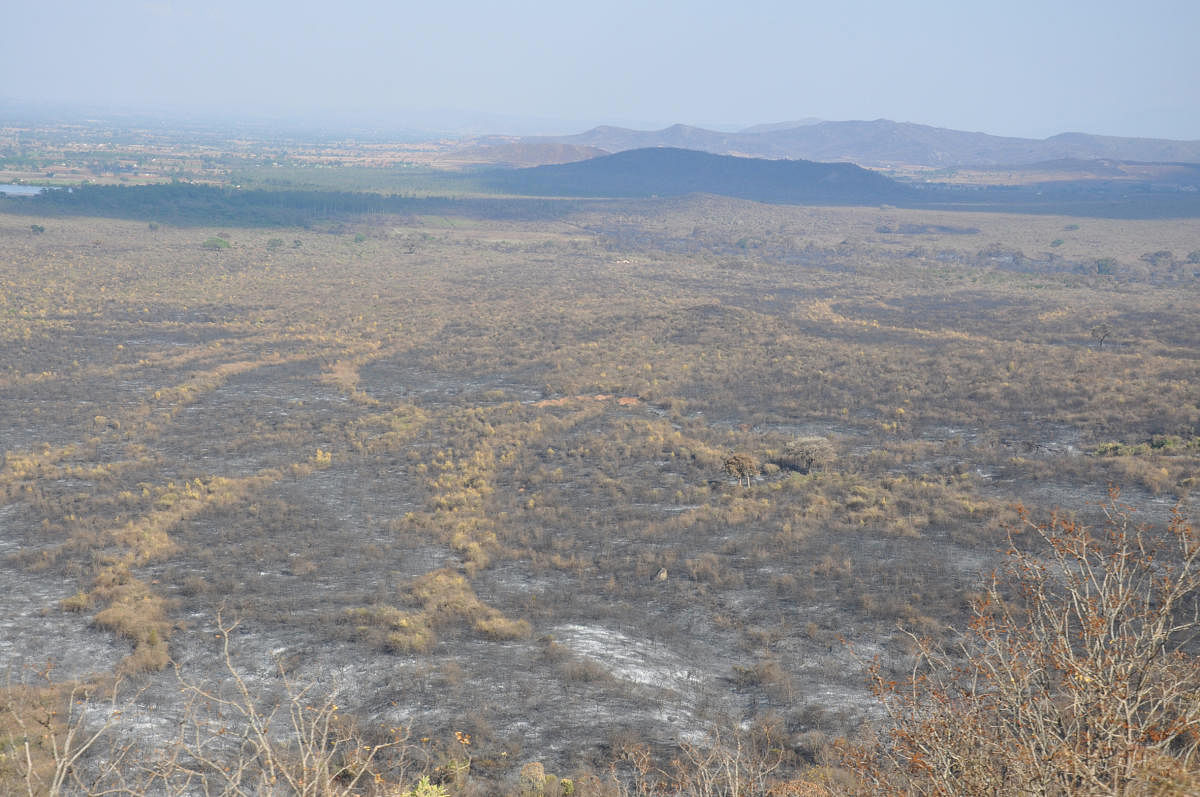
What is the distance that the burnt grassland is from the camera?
1402 cm

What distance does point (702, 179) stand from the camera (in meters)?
176

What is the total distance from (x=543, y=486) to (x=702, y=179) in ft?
531

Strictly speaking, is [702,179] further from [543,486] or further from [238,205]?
[543,486]

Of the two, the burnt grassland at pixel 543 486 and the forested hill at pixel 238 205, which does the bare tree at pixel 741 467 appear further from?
the forested hill at pixel 238 205

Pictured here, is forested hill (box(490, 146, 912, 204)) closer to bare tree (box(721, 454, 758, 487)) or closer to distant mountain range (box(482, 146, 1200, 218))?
distant mountain range (box(482, 146, 1200, 218))

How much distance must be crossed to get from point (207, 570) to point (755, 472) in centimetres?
1580

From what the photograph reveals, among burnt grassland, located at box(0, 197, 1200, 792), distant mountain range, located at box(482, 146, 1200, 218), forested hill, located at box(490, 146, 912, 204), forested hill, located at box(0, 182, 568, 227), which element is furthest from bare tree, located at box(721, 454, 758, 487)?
forested hill, located at box(490, 146, 912, 204)

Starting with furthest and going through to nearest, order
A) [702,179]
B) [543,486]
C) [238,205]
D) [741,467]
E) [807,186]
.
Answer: [702,179] → [807,186] → [238,205] → [543,486] → [741,467]

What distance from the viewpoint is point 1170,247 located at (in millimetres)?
90562

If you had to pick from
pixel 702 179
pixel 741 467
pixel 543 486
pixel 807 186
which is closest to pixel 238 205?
pixel 702 179

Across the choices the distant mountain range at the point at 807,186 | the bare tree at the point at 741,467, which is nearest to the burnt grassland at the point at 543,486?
the bare tree at the point at 741,467

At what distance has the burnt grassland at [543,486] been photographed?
46.0ft

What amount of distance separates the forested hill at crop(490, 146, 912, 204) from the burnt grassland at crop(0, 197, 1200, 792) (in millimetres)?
102886

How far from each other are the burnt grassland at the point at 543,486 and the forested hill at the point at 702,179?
10289cm
